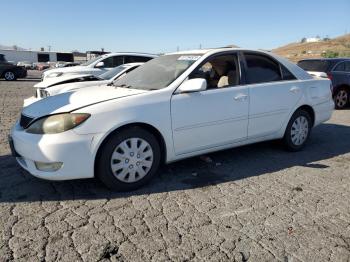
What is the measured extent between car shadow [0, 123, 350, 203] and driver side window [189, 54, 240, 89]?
43.9 inches

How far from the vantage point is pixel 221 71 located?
16.2 feet

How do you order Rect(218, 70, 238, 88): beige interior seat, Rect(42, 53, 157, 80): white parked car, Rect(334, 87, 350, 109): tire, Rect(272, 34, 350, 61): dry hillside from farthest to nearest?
Rect(272, 34, 350, 61): dry hillside → Rect(42, 53, 157, 80): white parked car → Rect(334, 87, 350, 109): tire → Rect(218, 70, 238, 88): beige interior seat

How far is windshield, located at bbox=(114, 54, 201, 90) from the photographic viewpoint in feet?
14.3

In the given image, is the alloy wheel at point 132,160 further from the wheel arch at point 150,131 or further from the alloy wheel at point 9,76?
the alloy wheel at point 9,76

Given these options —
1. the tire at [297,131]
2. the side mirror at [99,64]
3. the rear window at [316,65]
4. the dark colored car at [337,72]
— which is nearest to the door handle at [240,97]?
the tire at [297,131]

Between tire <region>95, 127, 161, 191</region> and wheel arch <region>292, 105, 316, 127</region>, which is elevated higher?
wheel arch <region>292, 105, 316, 127</region>

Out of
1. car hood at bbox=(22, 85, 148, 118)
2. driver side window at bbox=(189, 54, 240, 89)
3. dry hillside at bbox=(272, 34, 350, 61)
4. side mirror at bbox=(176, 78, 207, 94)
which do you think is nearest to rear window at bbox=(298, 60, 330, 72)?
driver side window at bbox=(189, 54, 240, 89)

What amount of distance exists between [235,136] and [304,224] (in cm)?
167

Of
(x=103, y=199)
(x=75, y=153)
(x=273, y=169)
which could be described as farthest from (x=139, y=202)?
(x=273, y=169)

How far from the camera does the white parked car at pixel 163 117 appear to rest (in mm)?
3615

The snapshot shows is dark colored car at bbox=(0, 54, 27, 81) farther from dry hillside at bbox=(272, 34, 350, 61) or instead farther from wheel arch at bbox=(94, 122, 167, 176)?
dry hillside at bbox=(272, 34, 350, 61)

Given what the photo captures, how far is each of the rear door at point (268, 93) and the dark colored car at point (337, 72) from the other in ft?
17.5

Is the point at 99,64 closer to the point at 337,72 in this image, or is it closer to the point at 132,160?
the point at 337,72

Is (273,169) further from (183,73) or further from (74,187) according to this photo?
(74,187)
